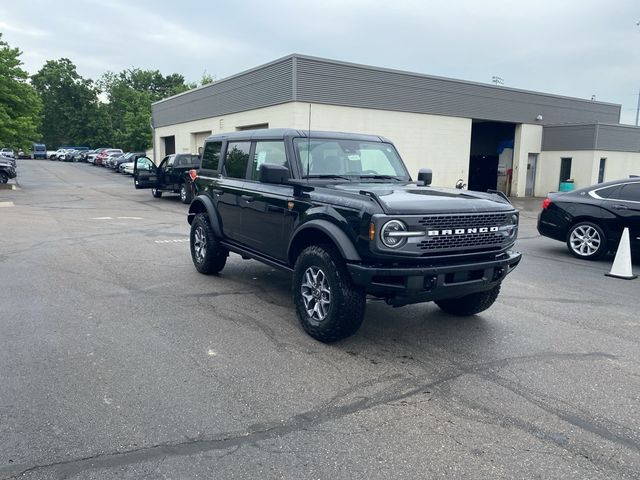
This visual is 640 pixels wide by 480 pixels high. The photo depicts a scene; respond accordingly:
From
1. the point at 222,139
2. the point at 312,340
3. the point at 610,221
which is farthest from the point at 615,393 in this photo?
the point at 610,221

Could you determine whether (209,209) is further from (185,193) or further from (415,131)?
(415,131)

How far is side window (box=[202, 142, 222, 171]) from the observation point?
7.29 metres

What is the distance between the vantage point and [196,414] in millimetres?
3510

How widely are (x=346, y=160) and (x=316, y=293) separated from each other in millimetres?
1701

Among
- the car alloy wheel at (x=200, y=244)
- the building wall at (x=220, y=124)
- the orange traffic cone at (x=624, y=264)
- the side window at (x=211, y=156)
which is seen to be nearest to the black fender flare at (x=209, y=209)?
the car alloy wheel at (x=200, y=244)

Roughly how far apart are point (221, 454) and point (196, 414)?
1.76 ft

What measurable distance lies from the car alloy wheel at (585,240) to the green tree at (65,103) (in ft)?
268

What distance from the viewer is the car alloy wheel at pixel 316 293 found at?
481cm

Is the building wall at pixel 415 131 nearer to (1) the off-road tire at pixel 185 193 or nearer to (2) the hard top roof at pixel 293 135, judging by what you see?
(1) the off-road tire at pixel 185 193

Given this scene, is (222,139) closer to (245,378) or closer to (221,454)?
(245,378)

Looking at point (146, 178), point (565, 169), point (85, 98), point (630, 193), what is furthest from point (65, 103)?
point (630, 193)

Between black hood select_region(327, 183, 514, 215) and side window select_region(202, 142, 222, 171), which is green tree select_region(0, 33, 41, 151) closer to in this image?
side window select_region(202, 142, 222, 171)

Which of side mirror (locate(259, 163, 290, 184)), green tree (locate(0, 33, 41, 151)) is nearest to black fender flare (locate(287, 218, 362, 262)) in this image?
side mirror (locate(259, 163, 290, 184))

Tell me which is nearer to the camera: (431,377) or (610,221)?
(431,377)
